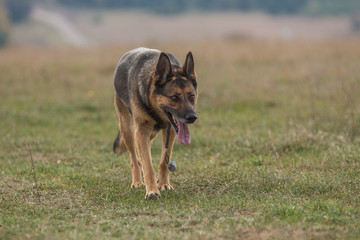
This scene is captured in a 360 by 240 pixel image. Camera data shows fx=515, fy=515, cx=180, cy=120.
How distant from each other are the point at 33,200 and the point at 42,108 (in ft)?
27.8

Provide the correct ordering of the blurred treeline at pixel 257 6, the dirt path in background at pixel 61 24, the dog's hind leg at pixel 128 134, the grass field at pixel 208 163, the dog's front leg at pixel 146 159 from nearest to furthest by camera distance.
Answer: the grass field at pixel 208 163
the dog's front leg at pixel 146 159
the dog's hind leg at pixel 128 134
the dirt path in background at pixel 61 24
the blurred treeline at pixel 257 6

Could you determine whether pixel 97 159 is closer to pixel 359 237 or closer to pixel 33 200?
pixel 33 200

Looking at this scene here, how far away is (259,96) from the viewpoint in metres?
14.9

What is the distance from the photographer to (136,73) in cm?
713

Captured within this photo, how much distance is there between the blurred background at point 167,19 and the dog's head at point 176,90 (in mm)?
57776

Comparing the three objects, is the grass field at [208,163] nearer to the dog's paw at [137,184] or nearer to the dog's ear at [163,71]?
the dog's paw at [137,184]

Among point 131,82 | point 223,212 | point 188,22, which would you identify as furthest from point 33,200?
point 188,22

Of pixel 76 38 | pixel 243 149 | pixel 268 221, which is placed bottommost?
pixel 76 38

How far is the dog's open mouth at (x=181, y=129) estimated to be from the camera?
6.49 meters

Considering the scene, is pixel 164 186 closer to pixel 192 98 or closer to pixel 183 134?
pixel 183 134

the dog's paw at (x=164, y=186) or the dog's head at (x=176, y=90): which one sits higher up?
the dog's head at (x=176, y=90)

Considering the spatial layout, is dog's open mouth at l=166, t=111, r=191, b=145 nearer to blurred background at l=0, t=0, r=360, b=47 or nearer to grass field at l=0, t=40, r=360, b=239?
grass field at l=0, t=40, r=360, b=239

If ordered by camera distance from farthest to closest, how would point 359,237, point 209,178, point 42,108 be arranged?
point 42,108 → point 209,178 → point 359,237

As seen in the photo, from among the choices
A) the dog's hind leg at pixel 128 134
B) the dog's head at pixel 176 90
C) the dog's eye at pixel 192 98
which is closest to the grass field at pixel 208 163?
the dog's hind leg at pixel 128 134
